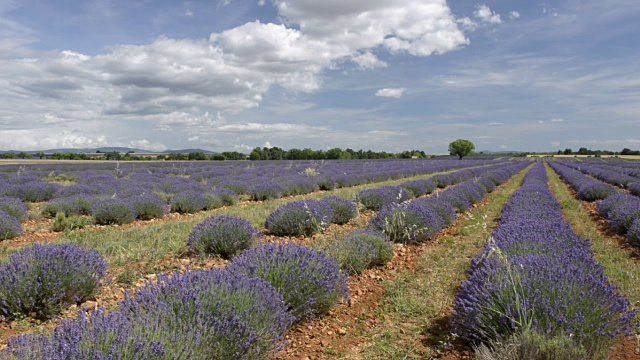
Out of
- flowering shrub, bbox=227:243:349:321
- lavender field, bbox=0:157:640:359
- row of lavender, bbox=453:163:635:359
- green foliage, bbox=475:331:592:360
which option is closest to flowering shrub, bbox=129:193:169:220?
lavender field, bbox=0:157:640:359

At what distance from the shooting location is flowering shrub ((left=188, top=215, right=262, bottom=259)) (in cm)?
555

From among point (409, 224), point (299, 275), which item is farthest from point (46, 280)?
point (409, 224)

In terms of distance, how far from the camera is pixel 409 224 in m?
6.91

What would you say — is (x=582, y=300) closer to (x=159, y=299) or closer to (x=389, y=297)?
(x=389, y=297)

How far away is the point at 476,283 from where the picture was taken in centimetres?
337

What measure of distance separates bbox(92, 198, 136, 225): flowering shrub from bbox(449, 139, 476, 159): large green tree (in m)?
90.2

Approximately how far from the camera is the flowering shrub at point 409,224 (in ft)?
22.2

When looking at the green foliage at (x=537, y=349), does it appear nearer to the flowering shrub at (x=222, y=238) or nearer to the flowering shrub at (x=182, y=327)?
the flowering shrub at (x=182, y=327)

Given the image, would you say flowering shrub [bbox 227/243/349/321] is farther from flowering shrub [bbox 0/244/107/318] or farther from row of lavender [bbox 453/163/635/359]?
flowering shrub [bbox 0/244/107/318]

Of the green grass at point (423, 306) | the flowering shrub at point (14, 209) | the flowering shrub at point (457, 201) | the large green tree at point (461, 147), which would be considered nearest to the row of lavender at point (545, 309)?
the green grass at point (423, 306)

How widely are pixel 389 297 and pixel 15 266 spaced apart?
3.75 meters

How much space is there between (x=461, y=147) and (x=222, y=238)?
93376mm

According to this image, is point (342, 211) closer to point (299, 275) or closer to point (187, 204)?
point (187, 204)

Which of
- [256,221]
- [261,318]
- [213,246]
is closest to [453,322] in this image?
[261,318]
